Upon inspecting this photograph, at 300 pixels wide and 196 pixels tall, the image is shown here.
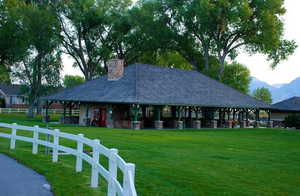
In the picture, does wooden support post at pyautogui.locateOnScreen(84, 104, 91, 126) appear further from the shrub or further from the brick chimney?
the shrub

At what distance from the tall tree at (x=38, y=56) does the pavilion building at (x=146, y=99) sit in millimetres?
9592

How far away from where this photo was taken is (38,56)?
48.0 metres

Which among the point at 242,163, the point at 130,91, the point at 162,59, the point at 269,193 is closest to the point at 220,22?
the point at 162,59

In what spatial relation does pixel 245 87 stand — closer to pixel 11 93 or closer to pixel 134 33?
pixel 134 33

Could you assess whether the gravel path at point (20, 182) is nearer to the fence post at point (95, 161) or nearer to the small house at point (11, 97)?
the fence post at point (95, 161)

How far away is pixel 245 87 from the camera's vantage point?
257 feet

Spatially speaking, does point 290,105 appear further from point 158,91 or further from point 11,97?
point 11,97

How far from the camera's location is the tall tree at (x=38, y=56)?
46.8 metres

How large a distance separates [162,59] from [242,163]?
5006cm

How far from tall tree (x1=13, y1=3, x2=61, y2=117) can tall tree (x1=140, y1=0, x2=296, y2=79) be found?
12637 millimetres

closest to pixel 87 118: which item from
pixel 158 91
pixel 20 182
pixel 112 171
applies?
pixel 158 91

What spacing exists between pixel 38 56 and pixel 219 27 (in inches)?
896

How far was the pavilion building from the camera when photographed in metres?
33.7

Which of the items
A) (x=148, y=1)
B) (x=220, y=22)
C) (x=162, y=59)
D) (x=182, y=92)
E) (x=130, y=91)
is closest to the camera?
(x=130, y=91)
